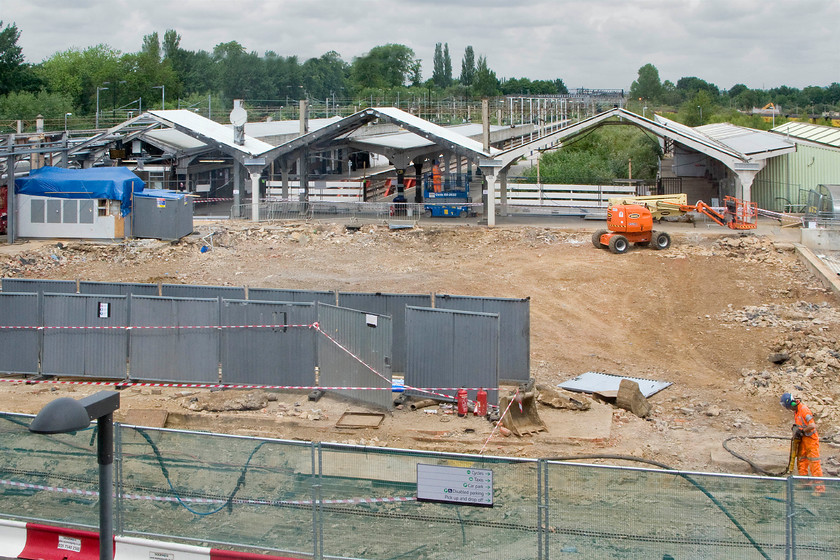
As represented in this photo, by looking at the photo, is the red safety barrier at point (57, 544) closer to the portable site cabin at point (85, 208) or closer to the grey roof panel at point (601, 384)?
the grey roof panel at point (601, 384)

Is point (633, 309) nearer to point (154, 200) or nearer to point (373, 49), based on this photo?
point (154, 200)

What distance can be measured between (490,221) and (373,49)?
386 ft

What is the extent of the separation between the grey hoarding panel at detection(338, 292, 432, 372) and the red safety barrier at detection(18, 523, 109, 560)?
27.8ft

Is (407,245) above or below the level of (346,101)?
below

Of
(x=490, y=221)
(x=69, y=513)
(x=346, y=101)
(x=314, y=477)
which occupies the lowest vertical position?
(x=69, y=513)

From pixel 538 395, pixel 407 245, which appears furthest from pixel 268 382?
pixel 407 245

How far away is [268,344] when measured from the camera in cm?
1728

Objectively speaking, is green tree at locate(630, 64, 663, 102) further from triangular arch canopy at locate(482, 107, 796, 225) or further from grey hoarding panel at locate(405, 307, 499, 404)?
grey hoarding panel at locate(405, 307, 499, 404)

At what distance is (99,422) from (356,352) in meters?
8.91

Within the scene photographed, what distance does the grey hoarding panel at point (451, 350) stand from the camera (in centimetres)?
1588

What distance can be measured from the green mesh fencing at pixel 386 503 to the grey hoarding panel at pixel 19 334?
8239 millimetres

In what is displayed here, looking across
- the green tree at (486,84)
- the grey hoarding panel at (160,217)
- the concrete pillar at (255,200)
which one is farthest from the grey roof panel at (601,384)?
the green tree at (486,84)

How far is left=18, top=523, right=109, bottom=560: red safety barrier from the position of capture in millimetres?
10336

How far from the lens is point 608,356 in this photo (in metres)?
22.4
